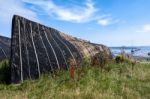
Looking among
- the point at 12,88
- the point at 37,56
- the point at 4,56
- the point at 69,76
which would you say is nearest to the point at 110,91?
the point at 69,76

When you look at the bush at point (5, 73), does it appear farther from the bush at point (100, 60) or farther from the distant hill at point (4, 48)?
the bush at point (100, 60)

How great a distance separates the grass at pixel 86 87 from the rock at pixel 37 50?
0.53 metres

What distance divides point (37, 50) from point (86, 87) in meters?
3.30

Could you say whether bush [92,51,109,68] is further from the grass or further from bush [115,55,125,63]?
bush [115,55,125,63]

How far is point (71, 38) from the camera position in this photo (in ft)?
50.5

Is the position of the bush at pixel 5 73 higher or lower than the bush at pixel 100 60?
lower

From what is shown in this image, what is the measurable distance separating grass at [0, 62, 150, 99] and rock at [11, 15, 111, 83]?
0.53 metres

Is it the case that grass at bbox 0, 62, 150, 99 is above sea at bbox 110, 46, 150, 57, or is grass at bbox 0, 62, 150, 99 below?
below

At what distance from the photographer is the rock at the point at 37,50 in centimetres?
1152

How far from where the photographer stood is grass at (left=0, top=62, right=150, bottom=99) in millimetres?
9094

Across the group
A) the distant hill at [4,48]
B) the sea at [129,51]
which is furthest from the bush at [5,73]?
the sea at [129,51]

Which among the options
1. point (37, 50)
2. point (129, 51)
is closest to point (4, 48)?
point (37, 50)

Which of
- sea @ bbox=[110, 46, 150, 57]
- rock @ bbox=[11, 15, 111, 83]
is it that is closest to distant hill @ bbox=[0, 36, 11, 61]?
rock @ bbox=[11, 15, 111, 83]

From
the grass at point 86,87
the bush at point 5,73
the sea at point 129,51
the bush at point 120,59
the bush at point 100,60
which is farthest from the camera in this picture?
the sea at point 129,51
